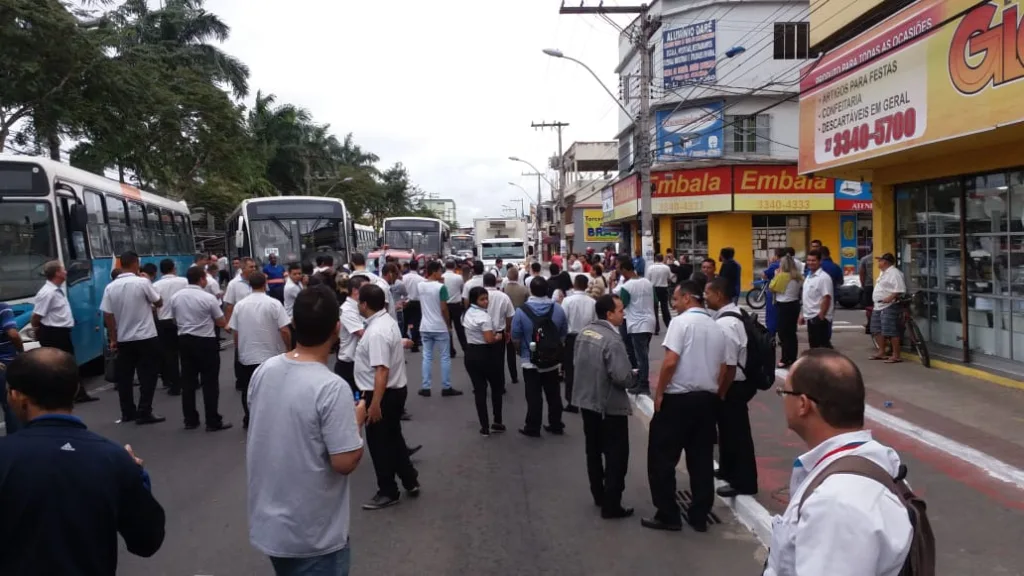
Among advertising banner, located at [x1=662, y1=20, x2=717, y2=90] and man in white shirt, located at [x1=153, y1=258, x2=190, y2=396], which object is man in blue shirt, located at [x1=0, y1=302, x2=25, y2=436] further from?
advertising banner, located at [x1=662, y1=20, x2=717, y2=90]

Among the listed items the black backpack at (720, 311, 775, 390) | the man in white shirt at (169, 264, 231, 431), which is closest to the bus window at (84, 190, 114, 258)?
the man in white shirt at (169, 264, 231, 431)

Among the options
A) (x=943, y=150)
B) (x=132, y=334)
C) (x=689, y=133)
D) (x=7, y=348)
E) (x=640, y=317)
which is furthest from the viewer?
(x=689, y=133)

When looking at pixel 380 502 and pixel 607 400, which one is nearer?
pixel 607 400

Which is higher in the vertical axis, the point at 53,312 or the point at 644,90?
the point at 644,90

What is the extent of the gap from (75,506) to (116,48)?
25420 millimetres

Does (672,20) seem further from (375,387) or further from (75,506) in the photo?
(75,506)

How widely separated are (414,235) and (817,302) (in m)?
21.6

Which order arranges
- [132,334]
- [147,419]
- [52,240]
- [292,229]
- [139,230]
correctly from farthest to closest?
[292,229] < [139,230] < [52,240] < [147,419] < [132,334]

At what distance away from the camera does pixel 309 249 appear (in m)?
19.4

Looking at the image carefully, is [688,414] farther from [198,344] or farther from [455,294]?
[455,294]

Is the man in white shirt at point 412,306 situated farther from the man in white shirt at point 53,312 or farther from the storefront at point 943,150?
the storefront at point 943,150

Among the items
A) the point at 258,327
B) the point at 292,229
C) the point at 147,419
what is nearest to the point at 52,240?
the point at 147,419

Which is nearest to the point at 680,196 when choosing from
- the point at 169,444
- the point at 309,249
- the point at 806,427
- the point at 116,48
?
the point at 309,249

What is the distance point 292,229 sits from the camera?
63.8ft
